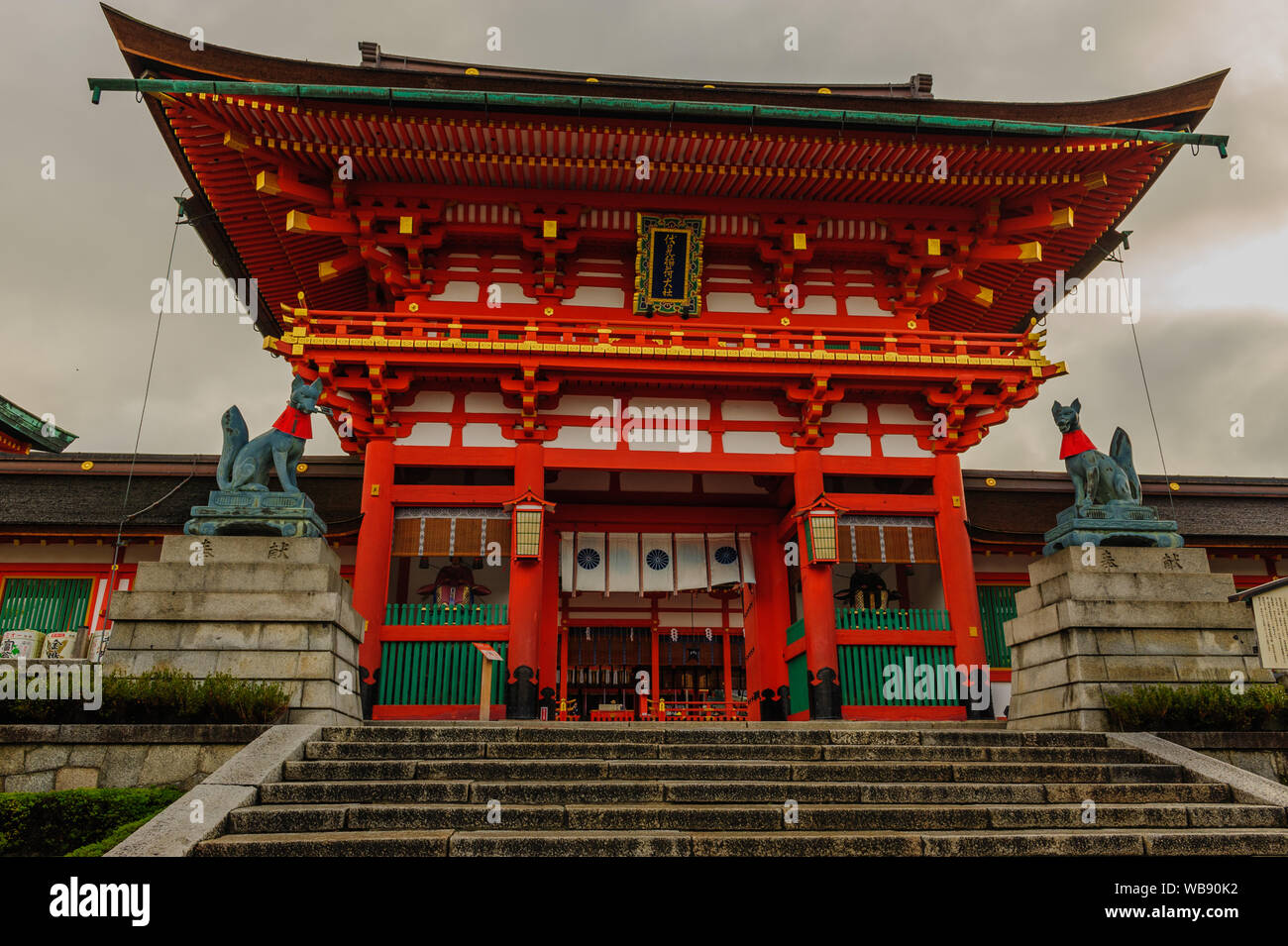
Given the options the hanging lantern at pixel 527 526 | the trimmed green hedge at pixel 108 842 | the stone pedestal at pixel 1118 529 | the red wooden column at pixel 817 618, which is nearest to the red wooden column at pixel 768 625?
the red wooden column at pixel 817 618

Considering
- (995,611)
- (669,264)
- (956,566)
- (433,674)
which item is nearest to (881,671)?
(956,566)

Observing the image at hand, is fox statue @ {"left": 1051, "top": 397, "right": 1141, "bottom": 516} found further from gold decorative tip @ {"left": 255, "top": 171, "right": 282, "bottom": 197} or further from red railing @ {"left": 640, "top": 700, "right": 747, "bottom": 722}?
gold decorative tip @ {"left": 255, "top": 171, "right": 282, "bottom": 197}

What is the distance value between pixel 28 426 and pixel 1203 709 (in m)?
24.8

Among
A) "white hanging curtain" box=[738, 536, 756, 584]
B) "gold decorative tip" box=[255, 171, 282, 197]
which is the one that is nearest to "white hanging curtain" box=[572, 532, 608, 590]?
"white hanging curtain" box=[738, 536, 756, 584]

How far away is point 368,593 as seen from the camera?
40.5 ft

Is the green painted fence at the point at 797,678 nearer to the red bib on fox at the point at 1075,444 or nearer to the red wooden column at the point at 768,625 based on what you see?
the red wooden column at the point at 768,625

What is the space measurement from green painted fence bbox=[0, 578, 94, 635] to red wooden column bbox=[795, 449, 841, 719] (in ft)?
41.5

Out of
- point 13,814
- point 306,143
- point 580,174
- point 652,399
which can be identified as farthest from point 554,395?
point 13,814

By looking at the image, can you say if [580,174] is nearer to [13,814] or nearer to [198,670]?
[198,670]

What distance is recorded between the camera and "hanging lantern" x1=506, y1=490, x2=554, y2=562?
1266cm

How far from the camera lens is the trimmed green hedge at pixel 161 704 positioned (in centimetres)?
751

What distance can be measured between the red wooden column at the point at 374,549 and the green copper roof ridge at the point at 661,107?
5123 mm

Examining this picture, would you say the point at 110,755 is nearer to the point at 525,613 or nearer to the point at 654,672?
the point at 525,613

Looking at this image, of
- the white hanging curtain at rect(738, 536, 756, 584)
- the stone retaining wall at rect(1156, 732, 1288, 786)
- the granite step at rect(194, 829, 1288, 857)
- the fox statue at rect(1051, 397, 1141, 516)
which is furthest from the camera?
the white hanging curtain at rect(738, 536, 756, 584)
